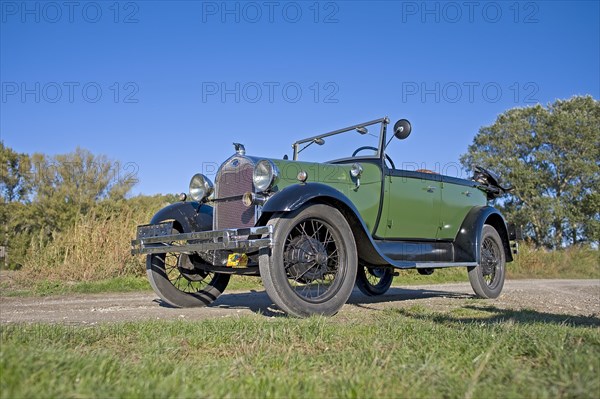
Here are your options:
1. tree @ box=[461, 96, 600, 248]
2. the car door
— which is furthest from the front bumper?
tree @ box=[461, 96, 600, 248]

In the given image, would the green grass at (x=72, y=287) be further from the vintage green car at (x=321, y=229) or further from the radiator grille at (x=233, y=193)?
the radiator grille at (x=233, y=193)

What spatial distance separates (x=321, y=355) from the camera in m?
2.68

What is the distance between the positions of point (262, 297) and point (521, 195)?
29.4 meters

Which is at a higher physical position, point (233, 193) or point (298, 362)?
point (233, 193)

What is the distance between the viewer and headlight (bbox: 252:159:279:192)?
5.42m

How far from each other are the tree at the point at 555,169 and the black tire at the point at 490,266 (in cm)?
2552

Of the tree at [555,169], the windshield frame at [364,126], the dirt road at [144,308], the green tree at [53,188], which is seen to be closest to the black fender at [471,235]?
the dirt road at [144,308]

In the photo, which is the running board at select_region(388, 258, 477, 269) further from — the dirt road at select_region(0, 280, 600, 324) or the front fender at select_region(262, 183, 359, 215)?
the front fender at select_region(262, 183, 359, 215)

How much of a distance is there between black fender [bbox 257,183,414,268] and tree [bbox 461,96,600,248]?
94.5ft

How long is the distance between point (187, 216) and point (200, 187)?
0.40 metres

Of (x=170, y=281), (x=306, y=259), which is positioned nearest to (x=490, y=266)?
(x=306, y=259)

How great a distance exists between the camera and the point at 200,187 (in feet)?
21.0

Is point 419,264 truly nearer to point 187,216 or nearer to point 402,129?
point 402,129

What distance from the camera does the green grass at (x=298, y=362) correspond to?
1.94 metres
